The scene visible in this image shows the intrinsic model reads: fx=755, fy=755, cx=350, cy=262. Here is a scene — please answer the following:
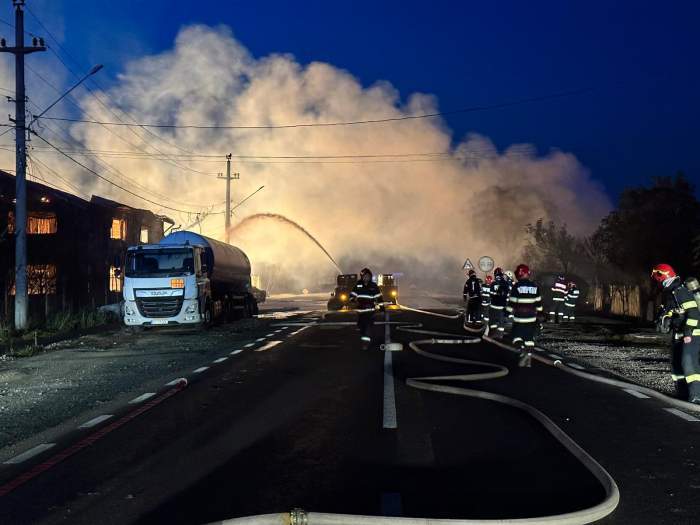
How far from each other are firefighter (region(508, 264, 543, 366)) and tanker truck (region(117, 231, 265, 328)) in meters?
11.8

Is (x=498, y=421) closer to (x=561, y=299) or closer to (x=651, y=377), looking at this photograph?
(x=651, y=377)

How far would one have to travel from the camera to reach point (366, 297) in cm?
1641

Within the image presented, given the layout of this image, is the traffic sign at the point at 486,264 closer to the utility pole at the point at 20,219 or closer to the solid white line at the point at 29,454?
the utility pole at the point at 20,219

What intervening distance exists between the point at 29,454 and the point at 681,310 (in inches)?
285

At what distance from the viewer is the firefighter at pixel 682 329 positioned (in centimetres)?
887

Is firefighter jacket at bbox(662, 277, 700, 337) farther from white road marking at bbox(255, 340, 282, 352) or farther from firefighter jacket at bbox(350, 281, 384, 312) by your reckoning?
white road marking at bbox(255, 340, 282, 352)

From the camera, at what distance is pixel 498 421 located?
793cm

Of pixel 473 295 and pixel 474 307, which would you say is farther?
pixel 474 307

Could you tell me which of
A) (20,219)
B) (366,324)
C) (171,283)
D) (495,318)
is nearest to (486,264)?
(495,318)

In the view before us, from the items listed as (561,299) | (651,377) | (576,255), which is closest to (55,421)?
(651,377)

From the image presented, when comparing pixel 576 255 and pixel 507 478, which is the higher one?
pixel 576 255

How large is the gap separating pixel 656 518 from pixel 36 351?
1541 centimetres

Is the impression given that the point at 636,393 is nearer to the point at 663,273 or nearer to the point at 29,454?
the point at 663,273

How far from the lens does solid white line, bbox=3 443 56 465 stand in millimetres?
6312
